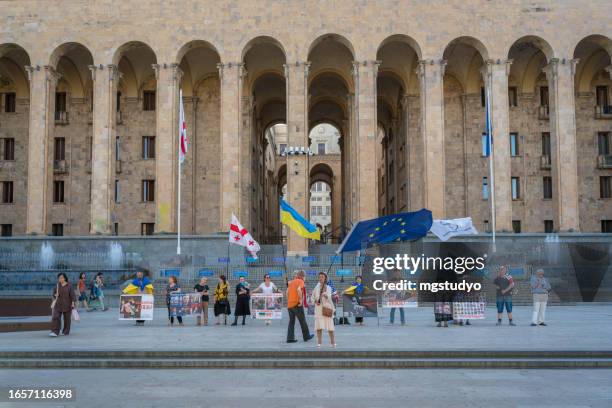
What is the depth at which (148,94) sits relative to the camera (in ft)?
153

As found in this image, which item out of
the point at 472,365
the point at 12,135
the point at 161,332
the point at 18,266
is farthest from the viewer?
the point at 12,135

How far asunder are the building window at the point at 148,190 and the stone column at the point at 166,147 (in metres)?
6.45

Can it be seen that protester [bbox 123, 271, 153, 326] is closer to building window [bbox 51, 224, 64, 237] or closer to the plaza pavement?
the plaza pavement

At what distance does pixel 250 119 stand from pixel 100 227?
43.7 feet

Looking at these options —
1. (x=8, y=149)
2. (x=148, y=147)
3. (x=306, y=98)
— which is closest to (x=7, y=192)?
(x=8, y=149)

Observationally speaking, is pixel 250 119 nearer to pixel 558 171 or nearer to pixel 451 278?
pixel 558 171

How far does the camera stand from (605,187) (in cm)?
4472

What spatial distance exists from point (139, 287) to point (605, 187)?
33.7 m

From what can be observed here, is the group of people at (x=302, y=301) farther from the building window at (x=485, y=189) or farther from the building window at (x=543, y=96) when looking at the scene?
the building window at (x=543, y=96)

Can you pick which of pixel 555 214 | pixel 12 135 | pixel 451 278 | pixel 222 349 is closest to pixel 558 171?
pixel 555 214

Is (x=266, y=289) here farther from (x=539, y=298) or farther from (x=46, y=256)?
(x=46, y=256)

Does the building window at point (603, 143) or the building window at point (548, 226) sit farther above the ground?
the building window at point (603, 143)

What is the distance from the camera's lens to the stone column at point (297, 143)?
38588 millimetres

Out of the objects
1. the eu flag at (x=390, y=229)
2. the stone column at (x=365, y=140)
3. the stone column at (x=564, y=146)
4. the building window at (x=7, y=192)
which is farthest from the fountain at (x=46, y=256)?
the stone column at (x=564, y=146)
